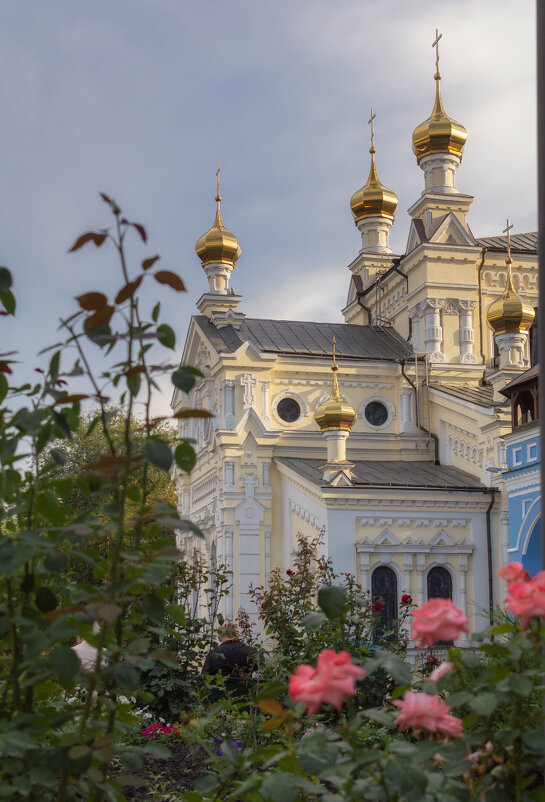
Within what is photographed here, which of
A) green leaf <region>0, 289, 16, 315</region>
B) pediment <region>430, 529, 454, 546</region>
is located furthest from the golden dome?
green leaf <region>0, 289, 16, 315</region>

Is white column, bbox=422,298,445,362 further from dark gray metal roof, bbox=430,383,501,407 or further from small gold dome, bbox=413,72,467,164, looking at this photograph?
small gold dome, bbox=413,72,467,164

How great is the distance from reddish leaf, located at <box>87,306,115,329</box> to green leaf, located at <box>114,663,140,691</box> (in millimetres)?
766

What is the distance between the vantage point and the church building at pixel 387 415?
743 inches

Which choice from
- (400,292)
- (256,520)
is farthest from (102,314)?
(400,292)

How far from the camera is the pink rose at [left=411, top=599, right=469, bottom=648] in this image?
1980 mm

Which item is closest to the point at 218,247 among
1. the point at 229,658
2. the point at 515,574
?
the point at 229,658

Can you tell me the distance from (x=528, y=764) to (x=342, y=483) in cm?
1651

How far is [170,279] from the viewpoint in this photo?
7.21ft

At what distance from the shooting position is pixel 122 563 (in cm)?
249

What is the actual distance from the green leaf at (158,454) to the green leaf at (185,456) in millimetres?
124

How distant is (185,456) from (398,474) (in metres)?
18.3

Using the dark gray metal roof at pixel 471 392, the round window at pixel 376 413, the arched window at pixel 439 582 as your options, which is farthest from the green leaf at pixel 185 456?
the round window at pixel 376 413

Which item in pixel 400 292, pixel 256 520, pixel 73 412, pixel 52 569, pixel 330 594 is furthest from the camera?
pixel 400 292

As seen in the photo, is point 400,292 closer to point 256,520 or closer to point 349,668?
point 256,520
